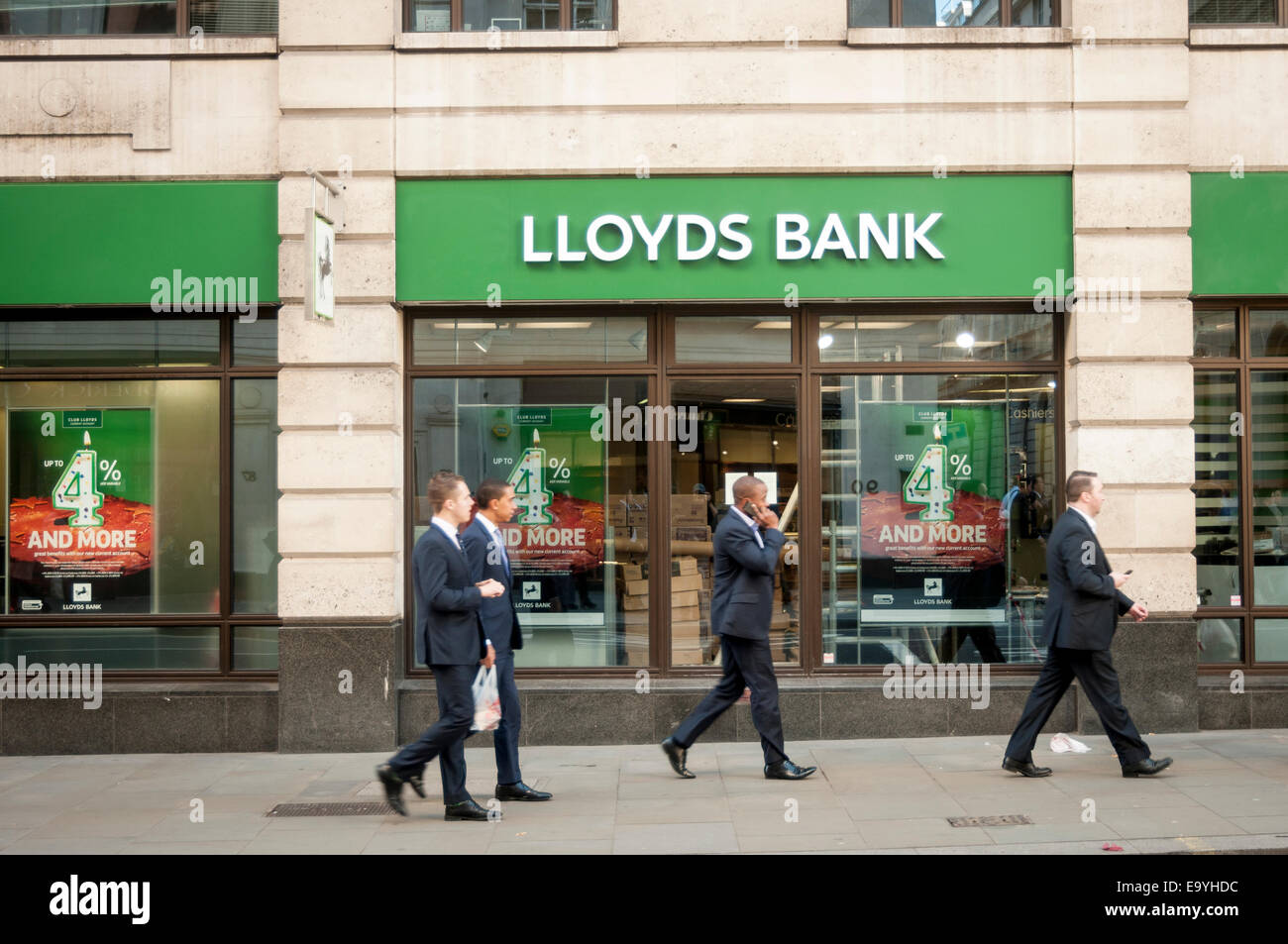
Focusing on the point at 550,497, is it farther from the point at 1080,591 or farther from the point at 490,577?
the point at 1080,591

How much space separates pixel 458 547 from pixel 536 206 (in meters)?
3.57

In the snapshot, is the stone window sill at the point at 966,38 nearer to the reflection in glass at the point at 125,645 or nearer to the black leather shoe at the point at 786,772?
the black leather shoe at the point at 786,772

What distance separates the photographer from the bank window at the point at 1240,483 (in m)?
10.4

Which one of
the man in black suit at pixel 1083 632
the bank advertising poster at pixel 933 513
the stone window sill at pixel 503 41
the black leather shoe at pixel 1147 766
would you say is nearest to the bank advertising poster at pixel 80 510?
the stone window sill at pixel 503 41

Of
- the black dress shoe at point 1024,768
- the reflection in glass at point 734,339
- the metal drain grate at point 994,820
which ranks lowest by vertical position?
the metal drain grate at point 994,820

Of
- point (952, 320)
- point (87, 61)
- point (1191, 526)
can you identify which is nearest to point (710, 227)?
point (952, 320)

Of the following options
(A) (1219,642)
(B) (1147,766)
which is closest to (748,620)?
(B) (1147,766)

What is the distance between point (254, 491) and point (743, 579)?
4362 mm

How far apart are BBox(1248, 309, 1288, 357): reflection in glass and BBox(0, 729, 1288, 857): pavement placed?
3.06 m

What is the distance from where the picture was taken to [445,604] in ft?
23.7

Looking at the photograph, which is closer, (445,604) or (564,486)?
(445,604)

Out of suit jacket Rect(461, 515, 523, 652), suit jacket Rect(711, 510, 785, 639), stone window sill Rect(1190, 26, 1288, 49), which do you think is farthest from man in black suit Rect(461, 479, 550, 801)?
stone window sill Rect(1190, 26, 1288, 49)

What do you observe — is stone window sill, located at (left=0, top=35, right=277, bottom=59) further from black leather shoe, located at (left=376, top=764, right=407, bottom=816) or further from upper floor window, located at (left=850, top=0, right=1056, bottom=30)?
black leather shoe, located at (left=376, top=764, right=407, bottom=816)

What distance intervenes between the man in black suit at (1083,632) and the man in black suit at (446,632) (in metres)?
3.63
